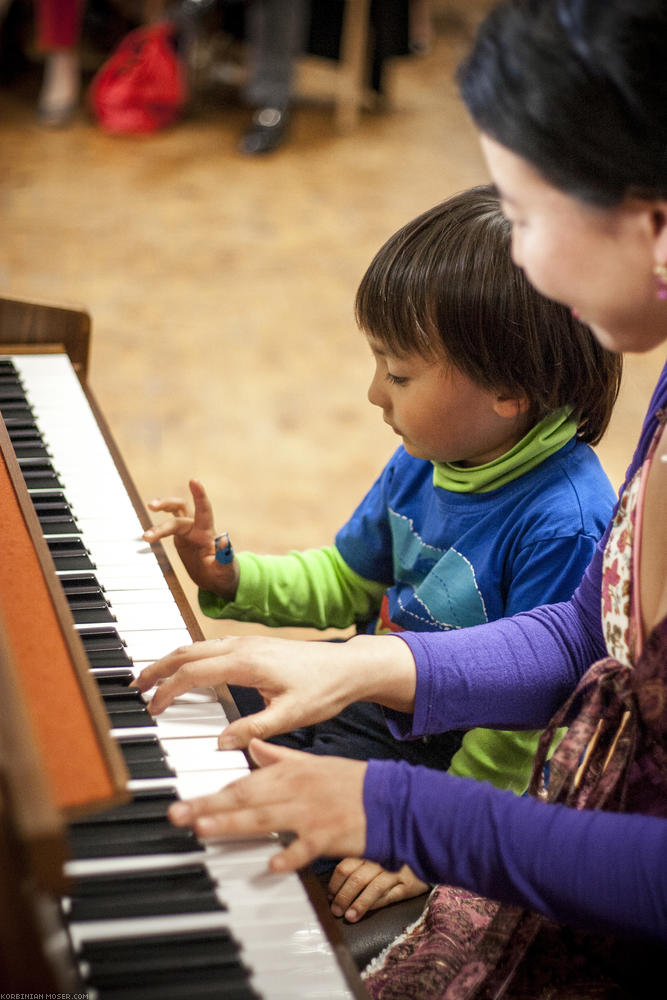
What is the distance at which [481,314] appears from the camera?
4.03 ft

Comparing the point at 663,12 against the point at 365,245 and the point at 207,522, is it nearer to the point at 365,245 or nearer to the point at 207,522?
the point at 207,522

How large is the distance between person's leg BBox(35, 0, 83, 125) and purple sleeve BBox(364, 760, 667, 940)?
4.28m

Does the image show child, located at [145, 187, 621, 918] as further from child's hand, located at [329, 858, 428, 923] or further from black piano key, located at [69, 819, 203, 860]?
black piano key, located at [69, 819, 203, 860]

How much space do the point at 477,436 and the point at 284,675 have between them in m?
0.43

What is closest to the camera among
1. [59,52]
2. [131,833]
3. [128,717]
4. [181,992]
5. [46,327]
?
[181,992]

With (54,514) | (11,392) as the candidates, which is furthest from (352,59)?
(54,514)

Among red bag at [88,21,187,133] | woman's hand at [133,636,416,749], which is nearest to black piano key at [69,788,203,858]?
woman's hand at [133,636,416,749]

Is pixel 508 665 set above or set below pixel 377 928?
above

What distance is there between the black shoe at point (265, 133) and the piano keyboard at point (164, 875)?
144 inches

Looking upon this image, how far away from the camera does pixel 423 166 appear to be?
4.55 m

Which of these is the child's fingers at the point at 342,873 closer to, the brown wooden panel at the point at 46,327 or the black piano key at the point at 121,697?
the black piano key at the point at 121,697

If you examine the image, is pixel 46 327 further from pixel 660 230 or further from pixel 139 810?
pixel 660 230

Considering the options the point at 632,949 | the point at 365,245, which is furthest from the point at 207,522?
the point at 365,245

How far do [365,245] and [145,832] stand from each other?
328cm
